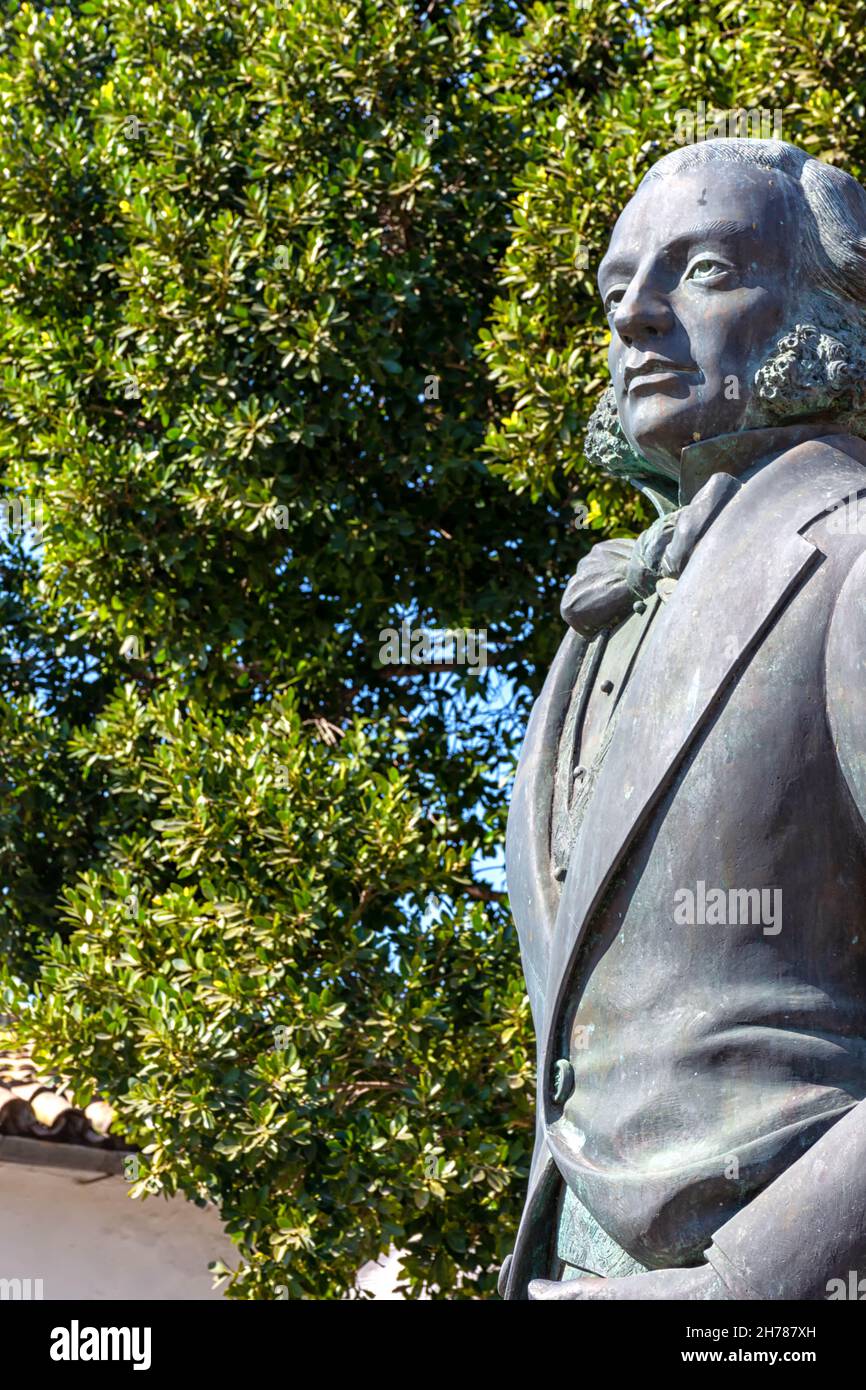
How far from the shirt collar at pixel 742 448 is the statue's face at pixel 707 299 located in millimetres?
24

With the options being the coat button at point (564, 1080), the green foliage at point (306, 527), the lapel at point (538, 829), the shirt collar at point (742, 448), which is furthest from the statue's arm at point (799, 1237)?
the green foliage at point (306, 527)

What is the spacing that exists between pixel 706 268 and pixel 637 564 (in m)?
0.42

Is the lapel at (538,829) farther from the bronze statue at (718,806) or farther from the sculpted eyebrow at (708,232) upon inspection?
the sculpted eyebrow at (708,232)

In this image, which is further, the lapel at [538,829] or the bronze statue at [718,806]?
the lapel at [538,829]

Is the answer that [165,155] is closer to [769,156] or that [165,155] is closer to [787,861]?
[769,156]

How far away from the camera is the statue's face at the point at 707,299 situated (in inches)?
108

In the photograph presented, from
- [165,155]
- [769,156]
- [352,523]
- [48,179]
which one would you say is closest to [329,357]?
[352,523]

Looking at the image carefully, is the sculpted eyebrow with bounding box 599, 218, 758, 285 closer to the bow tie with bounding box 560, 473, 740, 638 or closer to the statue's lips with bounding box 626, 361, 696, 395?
the statue's lips with bounding box 626, 361, 696, 395

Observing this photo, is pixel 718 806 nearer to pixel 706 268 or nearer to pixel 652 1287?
pixel 652 1287

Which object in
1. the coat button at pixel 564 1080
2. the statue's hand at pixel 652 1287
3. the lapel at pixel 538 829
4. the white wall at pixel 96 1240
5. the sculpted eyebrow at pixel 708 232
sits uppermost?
the white wall at pixel 96 1240

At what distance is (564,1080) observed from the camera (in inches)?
103

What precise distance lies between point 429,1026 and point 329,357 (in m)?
2.64

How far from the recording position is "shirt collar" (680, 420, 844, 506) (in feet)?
9.01

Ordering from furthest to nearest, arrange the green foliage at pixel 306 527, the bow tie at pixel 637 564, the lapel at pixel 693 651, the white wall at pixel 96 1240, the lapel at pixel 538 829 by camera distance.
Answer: the white wall at pixel 96 1240 < the green foliage at pixel 306 527 < the lapel at pixel 538 829 < the bow tie at pixel 637 564 < the lapel at pixel 693 651
